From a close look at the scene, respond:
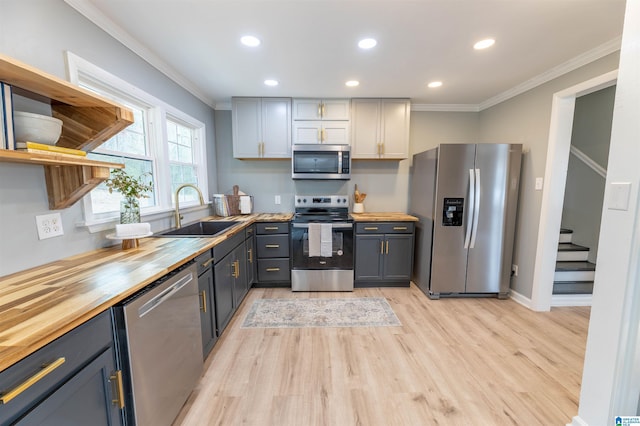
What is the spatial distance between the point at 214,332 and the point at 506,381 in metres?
2.16

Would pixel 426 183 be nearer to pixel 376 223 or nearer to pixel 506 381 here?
pixel 376 223

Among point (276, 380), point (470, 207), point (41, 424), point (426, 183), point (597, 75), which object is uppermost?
point (597, 75)

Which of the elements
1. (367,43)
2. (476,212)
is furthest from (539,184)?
(367,43)

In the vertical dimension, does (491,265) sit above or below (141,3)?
below

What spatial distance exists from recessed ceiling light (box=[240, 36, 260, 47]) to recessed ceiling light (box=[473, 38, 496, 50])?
5.72ft

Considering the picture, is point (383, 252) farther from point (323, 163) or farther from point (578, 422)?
point (578, 422)

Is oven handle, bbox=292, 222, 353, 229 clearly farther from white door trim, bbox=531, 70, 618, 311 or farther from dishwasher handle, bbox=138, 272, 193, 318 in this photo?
white door trim, bbox=531, 70, 618, 311

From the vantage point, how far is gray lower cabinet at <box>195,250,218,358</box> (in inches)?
68.4

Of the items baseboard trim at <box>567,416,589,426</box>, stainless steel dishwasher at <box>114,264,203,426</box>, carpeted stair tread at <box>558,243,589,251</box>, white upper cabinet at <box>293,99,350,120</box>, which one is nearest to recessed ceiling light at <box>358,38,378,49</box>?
white upper cabinet at <box>293,99,350,120</box>

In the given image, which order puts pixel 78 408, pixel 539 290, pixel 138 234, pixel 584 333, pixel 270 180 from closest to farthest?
1. pixel 78 408
2. pixel 138 234
3. pixel 584 333
4. pixel 539 290
5. pixel 270 180

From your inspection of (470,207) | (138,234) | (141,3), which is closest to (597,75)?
(470,207)

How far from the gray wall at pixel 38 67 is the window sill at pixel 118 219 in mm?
31

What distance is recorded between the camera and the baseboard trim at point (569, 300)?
9.03 ft

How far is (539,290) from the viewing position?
262cm
